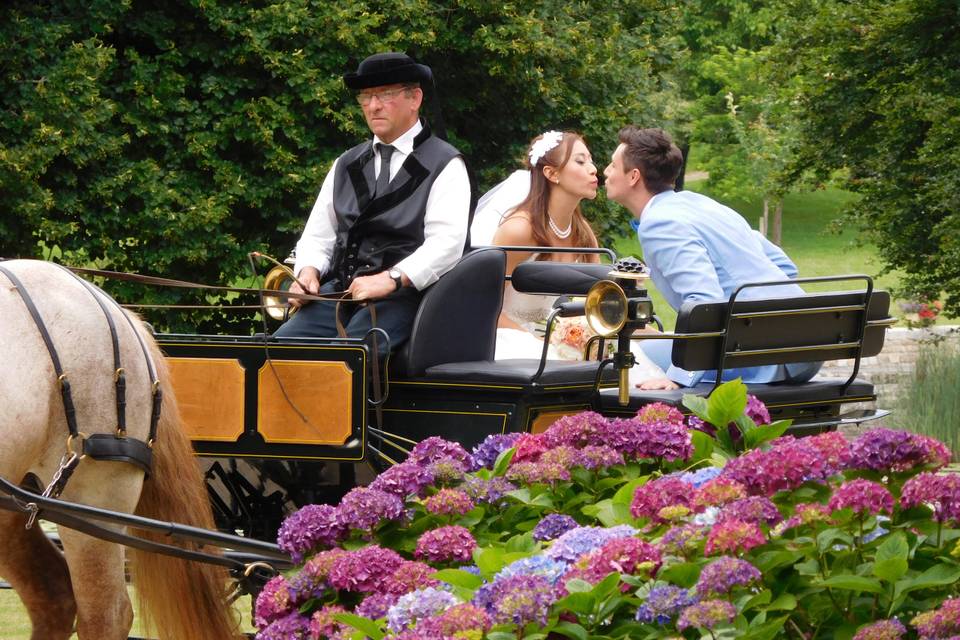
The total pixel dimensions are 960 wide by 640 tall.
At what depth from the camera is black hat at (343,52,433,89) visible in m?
4.75

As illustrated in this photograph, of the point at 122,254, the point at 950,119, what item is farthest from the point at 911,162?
the point at 122,254

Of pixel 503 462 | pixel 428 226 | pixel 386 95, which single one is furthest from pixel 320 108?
pixel 503 462

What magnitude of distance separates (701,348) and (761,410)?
1717 mm

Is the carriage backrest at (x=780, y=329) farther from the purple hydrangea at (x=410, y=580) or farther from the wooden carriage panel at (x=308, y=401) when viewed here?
the purple hydrangea at (x=410, y=580)


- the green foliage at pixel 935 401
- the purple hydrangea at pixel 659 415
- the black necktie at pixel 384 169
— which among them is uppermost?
the black necktie at pixel 384 169

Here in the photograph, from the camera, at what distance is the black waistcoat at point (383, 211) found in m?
4.66

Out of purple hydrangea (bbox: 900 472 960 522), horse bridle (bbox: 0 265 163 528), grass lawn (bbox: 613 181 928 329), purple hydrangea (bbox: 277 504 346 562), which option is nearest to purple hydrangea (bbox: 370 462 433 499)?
purple hydrangea (bbox: 277 504 346 562)

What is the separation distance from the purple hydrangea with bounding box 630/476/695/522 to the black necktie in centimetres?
274

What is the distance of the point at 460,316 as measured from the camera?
453 cm

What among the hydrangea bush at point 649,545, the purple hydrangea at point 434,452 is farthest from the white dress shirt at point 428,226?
the hydrangea bush at point 649,545

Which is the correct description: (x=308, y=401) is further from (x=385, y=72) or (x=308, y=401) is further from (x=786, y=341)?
(x=786, y=341)

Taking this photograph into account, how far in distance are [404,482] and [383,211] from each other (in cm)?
238

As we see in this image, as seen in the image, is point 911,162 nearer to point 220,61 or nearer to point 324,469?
point 220,61

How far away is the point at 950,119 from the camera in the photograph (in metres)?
10.0
